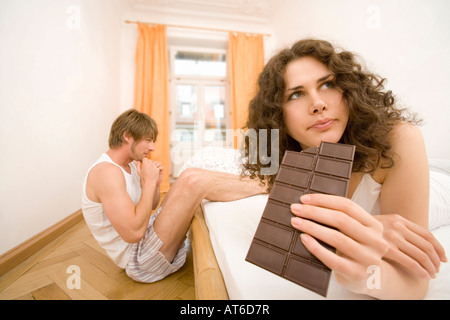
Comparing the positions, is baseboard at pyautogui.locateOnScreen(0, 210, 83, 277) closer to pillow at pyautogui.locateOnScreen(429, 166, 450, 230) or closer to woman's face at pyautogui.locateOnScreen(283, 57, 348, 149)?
woman's face at pyautogui.locateOnScreen(283, 57, 348, 149)

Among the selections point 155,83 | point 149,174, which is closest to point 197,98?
point 155,83

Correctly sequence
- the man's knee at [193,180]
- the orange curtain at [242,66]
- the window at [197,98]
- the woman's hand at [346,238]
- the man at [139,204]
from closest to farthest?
the woman's hand at [346,238]
the man at [139,204]
the man's knee at [193,180]
the orange curtain at [242,66]
the window at [197,98]

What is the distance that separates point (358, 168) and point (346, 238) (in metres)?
0.46

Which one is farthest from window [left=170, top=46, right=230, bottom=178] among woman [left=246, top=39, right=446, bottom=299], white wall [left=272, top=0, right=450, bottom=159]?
woman [left=246, top=39, right=446, bottom=299]

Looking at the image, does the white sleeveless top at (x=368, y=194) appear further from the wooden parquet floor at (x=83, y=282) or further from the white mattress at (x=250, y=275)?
the wooden parquet floor at (x=83, y=282)

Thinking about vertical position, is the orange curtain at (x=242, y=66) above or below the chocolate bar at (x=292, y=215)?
above

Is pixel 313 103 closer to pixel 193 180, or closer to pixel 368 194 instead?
pixel 368 194

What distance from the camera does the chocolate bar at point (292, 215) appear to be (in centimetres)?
48

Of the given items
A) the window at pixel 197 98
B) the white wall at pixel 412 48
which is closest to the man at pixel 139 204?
the white wall at pixel 412 48

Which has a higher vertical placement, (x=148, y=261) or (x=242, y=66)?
(x=242, y=66)

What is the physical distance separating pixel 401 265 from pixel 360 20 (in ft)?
8.87

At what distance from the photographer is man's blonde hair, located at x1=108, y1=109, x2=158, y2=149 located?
4.27 feet

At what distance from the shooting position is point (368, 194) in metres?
0.79

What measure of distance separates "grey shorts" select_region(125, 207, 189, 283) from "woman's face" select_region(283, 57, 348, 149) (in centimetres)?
98
